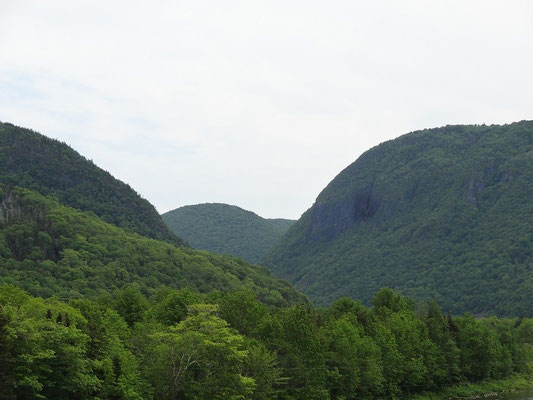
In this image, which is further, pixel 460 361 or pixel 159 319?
pixel 460 361

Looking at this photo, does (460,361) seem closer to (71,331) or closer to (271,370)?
(271,370)

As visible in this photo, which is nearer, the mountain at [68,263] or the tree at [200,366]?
the tree at [200,366]

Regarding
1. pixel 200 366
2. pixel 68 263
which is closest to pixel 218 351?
pixel 200 366

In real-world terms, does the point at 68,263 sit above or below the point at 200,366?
above

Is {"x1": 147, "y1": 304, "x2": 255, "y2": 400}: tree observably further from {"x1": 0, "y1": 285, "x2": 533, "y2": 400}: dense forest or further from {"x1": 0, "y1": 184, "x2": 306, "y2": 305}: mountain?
{"x1": 0, "y1": 184, "x2": 306, "y2": 305}: mountain

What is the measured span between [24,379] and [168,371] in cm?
1339

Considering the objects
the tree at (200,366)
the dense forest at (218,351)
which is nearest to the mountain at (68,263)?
the dense forest at (218,351)

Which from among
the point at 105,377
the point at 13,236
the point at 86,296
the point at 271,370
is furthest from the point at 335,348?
the point at 13,236

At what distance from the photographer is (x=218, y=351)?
6166 centimetres

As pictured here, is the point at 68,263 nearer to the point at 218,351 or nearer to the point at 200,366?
the point at 200,366

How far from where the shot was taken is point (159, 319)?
279 ft

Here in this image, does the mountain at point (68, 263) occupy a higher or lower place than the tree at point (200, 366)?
higher

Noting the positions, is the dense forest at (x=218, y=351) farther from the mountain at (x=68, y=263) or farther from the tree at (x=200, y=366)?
the mountain at (x=68, y=263)

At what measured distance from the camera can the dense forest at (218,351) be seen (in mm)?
57219
